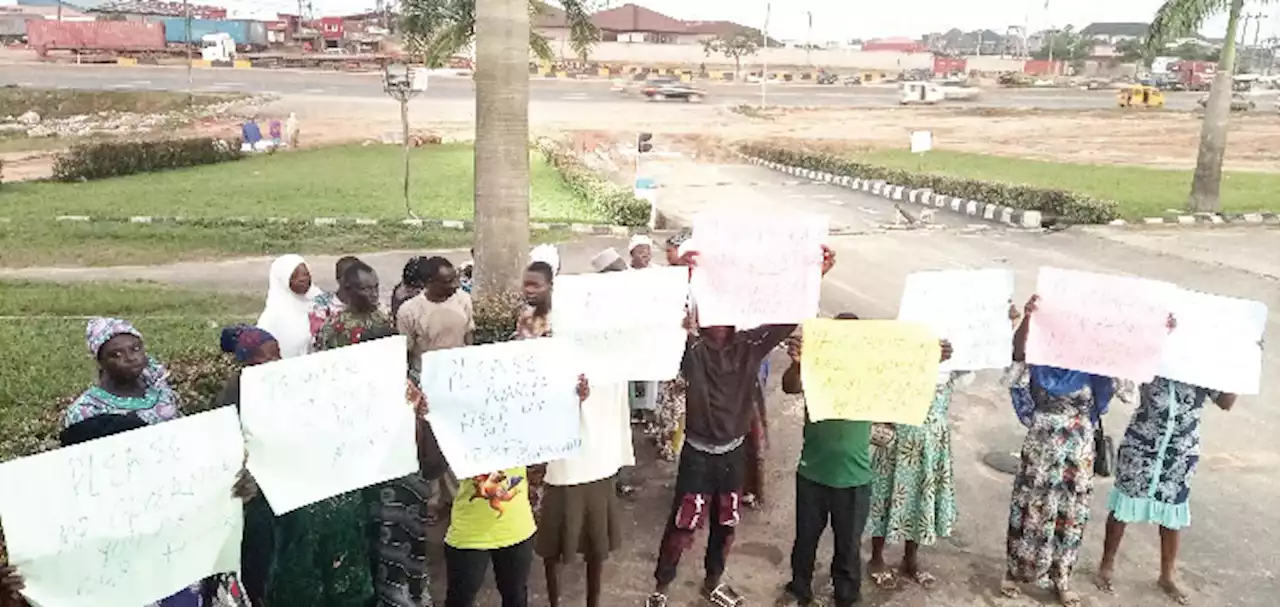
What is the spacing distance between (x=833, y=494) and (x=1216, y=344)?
6.59 ft

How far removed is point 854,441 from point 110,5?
276 feet

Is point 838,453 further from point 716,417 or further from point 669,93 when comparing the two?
point 669,93

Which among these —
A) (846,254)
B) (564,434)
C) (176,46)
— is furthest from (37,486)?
(176,46)

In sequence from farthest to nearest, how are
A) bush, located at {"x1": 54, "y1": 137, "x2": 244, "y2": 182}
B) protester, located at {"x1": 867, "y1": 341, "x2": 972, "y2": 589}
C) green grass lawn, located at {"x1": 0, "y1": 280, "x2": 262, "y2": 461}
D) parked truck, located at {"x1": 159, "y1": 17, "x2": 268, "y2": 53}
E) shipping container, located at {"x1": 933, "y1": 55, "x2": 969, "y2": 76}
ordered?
1. shipping container, located at {"x1": 933, "y1": 55, "x2": 969, "y2": 76}
2. parked truck, located at {"x1": 159, "y1": 17, "x2": 268, "y2": 53}
3. bush, located at {"x1": 54, "y1": 137, "x2": 244, "y2": 182}
4. green grass lawn, located at {"x1": 0, "y1": 280, "x2": 262, "y2": 461}
5. protester, located at {"x1": 867, "y1": 341, "x2": 972, "y2": 589}

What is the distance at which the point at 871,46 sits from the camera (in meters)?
124

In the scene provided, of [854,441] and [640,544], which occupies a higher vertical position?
[854,441]

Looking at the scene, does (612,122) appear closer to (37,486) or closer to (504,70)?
(504,70)

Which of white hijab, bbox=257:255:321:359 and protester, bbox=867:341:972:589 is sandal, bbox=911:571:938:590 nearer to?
protester, bbox=867:341:972:589

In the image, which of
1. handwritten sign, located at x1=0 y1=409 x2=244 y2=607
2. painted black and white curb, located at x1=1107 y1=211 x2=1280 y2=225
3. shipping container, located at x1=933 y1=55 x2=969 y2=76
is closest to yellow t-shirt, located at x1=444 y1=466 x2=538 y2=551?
handwritten sign, located at x1=0 y1=409 x2=244 y2=607

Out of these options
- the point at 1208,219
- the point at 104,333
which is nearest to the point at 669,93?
the point at 1208,219

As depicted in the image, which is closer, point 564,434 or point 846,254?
point 564,434

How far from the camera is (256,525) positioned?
13.0 feet

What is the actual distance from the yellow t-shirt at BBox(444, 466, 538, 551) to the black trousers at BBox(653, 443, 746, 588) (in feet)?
3.10

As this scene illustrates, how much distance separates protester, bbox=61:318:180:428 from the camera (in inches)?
152
